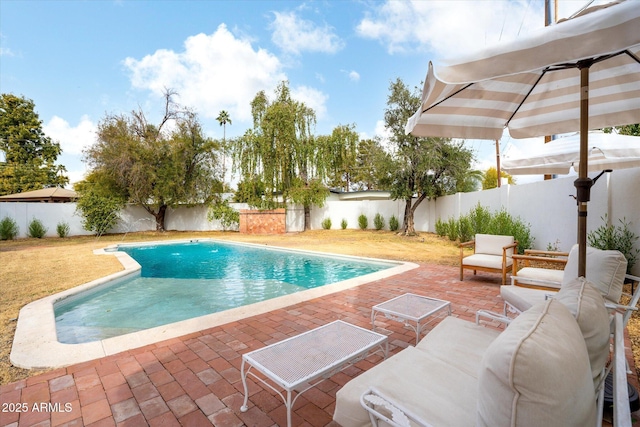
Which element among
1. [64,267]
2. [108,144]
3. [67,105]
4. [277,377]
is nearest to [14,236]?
[108,144]

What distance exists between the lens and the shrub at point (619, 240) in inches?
203

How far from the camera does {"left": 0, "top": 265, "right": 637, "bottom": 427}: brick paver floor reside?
2.05 meters

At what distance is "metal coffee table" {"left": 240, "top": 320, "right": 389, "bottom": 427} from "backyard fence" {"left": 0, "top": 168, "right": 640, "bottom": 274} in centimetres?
582

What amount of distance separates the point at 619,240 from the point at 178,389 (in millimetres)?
7040

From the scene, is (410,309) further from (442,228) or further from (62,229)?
(62,229)

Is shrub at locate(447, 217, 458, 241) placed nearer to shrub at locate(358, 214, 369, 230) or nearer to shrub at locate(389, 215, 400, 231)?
shrub at locate(389, 215, 400, 231)

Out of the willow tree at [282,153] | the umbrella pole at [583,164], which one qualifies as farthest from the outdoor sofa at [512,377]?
the willow tree at [282,153]

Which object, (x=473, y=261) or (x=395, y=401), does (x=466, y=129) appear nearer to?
(x=473, y=261)

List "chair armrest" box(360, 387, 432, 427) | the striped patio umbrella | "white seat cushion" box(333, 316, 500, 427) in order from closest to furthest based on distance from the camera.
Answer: "chair armrest" box(360, 387, 432, 427), "white seat cushion" box(333, 316, 500, 427), the striped patio umbrella

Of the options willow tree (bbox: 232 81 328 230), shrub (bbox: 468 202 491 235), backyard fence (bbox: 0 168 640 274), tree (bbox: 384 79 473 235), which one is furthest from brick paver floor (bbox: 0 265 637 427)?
willow tree (bbox: 232 81 328 230)

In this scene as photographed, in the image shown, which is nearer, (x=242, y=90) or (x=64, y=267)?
(x=64, y=267)

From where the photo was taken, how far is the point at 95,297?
5.63 m

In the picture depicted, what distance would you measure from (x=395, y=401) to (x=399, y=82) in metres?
14.7

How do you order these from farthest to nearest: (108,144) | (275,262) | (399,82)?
(108,144)
(399,82)
(275,262)
